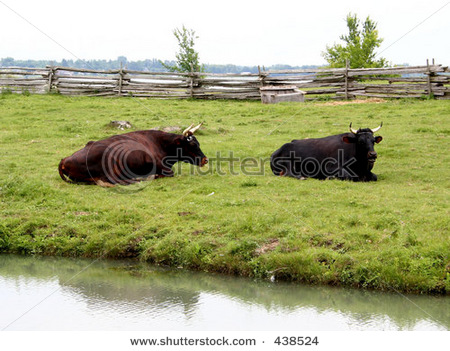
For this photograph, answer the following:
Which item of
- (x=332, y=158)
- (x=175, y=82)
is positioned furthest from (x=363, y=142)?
(x=175, y=82)

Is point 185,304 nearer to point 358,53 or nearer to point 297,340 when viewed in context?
point 297,340

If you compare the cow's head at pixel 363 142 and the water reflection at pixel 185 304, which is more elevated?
the cow's head at pixel 363 142

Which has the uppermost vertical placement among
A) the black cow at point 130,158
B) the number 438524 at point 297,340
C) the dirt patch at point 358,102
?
the dirt patch at point 358,102

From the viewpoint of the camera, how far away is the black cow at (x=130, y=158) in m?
11.6

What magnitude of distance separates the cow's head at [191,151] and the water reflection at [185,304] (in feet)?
16.2

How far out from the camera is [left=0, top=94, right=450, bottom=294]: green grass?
7.67 metres

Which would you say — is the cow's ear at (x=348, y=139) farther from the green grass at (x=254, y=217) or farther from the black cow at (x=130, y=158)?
the black cow at (x=130, y=158)

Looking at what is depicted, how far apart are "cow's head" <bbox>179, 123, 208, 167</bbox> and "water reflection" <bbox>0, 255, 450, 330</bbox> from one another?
4929 mm

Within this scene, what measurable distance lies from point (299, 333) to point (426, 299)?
191 centimetres

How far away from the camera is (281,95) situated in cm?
2358

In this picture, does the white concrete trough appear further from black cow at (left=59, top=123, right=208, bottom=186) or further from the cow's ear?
the cow's ear

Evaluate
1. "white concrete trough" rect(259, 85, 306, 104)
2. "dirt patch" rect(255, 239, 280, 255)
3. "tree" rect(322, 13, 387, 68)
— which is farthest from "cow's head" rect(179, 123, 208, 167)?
"tree" rect(322, 13, 387, 68)

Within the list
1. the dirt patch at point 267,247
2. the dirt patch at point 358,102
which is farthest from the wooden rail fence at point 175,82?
the dirt patch at point 267,247

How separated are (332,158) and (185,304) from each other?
6176 millimetres
